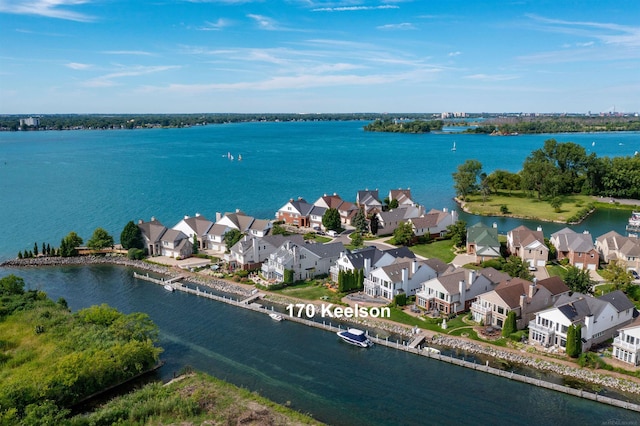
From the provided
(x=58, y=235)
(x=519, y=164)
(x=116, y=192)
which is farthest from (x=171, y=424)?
(x=519, y=164)

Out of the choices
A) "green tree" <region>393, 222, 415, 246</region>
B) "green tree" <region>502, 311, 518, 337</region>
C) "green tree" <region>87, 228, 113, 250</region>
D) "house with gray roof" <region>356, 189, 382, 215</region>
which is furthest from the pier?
"house with gray roof" <region>356, 189, 382, 215</region>

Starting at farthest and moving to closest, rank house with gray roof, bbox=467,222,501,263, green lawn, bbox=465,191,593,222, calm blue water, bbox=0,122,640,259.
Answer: calm blue water, bbox=0,122,640,259, green lawn, bbox=465,191,593,222, house with gray roof, bbox=467,222,501,263

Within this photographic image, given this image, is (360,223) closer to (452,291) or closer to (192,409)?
(452,291)

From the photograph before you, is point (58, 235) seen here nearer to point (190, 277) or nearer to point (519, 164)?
point (190, 277)

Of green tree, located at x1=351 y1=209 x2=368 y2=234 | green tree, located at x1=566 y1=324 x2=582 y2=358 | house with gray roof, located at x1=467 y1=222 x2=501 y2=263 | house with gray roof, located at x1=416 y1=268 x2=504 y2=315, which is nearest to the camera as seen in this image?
green tree, located at x1=566 y1=324 x2=582 y2=358

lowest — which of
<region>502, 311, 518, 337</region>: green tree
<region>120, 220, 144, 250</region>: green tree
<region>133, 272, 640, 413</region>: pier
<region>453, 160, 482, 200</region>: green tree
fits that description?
<region>133, 272, 640, 413</region>: pier

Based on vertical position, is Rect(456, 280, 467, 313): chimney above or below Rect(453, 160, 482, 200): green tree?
below

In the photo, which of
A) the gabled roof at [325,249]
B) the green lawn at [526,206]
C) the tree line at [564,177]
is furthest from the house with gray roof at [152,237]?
the tree line at [564,177]

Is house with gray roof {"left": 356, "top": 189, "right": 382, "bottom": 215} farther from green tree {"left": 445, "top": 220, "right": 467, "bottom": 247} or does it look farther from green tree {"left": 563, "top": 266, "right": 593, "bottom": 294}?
green tree {"left": 563, "top": 266, "right": 593, "bottom": 294}
